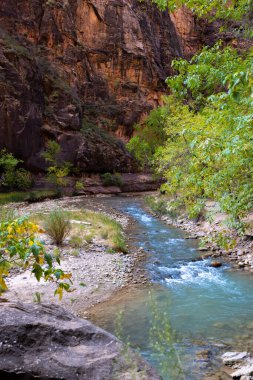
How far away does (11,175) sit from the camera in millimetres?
30172

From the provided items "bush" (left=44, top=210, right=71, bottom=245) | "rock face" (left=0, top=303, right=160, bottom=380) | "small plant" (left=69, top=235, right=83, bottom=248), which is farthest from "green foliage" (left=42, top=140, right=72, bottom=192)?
"rock face" (left=0, top=303, right=160, bottom=380)

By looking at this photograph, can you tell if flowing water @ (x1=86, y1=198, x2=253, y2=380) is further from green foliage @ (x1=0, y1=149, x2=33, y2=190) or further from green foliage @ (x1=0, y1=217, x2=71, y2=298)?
green foliage @ (x1=0, y1=149, x2=33, y2=190)

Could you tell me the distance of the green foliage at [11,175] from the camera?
30.1 meters

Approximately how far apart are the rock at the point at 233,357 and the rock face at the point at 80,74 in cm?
3065

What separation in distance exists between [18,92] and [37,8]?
14.6 meters

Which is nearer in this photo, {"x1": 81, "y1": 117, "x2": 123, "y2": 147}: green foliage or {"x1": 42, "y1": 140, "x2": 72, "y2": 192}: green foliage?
{"x1": 42, "y1": 140, "x2": 72, "y2": 192}: green foliage

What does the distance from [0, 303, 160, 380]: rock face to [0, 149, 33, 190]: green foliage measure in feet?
91.5

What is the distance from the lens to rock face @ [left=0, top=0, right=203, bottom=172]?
33.8 meters

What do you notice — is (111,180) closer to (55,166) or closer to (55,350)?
(55,166)

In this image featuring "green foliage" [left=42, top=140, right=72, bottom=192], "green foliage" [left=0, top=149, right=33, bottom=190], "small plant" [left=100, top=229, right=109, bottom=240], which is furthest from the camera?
"green foliage" [left=42, top=140, right=72, bottom=192]

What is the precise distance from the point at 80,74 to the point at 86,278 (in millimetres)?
42676

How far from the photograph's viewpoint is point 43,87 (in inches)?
1526

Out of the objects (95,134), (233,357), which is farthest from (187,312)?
(95,134)

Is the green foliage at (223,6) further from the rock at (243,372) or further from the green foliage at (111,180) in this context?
the green foliage at (111,180)
